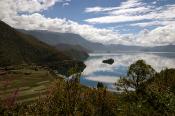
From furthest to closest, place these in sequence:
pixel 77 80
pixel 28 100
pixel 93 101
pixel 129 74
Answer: pixel 28 100 < pixel 129 74 < pixel 93 101 < pixel 77 80

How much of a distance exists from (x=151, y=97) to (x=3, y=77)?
33.5m

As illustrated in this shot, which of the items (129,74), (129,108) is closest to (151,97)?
(129,108)

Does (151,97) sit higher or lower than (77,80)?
lower

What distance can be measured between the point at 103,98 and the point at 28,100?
166 feet

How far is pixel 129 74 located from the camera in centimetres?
9462

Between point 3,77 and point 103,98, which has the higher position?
A: point 3,77

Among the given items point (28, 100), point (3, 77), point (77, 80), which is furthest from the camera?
point (28, 100)

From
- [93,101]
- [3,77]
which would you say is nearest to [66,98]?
[3,77]

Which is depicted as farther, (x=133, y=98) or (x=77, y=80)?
(x=133, y=98)

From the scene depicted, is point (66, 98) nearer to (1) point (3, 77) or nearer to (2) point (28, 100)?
(1) point (3, 77)

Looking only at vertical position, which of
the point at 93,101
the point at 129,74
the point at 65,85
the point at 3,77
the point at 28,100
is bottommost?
the point at 28,100

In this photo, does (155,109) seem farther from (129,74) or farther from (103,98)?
(129,74)

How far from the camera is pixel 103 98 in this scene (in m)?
83.9

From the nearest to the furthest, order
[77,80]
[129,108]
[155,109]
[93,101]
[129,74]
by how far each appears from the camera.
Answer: [77,80] < [155,109] < [129,108] < [93,101] < [129,74]
